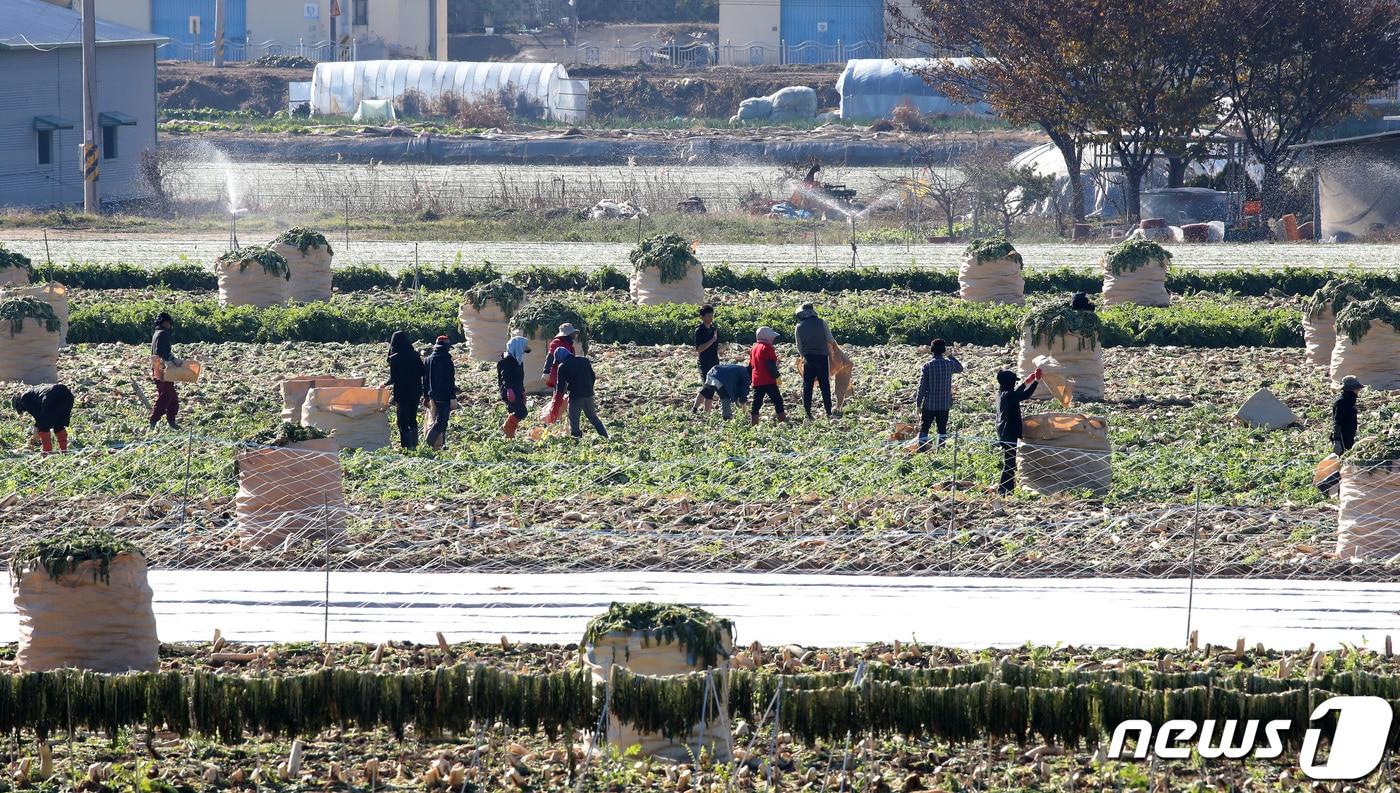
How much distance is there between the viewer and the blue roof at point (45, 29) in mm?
47594

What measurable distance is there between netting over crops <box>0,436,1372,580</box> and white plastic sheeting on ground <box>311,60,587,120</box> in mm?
53659

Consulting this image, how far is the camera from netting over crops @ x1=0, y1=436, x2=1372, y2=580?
1350 cm

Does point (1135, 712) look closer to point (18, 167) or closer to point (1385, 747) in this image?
point (1385, 747)

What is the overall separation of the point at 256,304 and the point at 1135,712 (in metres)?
20.2

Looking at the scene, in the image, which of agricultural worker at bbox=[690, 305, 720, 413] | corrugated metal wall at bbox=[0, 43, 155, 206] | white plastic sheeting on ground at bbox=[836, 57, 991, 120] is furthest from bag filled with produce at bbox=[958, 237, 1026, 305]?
white plastic sheeting on ground at bbox=[836, 57, 991, 120]

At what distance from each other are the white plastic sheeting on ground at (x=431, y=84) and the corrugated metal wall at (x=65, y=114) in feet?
58.7

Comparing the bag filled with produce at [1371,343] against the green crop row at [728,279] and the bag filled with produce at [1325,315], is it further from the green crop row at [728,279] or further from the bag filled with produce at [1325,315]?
the green crop row at [728,279]

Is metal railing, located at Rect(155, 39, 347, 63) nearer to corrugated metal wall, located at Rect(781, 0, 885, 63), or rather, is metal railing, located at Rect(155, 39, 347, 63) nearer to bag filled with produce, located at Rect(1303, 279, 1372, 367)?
corrugated metal wall, located at Rect(781, 0, 885, 63)

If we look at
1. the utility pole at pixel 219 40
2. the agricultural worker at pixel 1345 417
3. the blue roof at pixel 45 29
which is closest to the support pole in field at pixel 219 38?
the utility pole at pixel 219 40

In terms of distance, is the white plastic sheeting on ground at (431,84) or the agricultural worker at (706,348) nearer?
the agricultural worker at (706,348)

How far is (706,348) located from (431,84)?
169 feet

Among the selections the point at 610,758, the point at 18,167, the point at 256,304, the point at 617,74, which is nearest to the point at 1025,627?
the point at 610,758

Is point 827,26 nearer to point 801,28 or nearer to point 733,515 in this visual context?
point 801,28

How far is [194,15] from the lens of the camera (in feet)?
267
